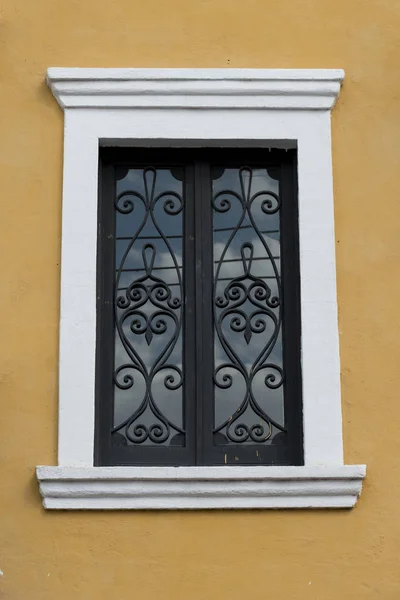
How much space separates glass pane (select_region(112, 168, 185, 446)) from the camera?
22.7 feet

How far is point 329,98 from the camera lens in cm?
718

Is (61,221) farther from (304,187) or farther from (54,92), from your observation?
(304,187)

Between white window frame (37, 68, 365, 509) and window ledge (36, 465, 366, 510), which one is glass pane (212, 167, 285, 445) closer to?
white window frame (37, 68, 365, 509)

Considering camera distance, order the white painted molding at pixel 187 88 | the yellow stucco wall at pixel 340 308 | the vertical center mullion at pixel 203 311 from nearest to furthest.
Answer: the yellow stucco wall at pixel 340 308 < the vertical center mullion at pixel 203 311 < the white painted molding at pixel 187 88

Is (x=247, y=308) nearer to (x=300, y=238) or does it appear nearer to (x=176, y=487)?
(x=300, y=238)

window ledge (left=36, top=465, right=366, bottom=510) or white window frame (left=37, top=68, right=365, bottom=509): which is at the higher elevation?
white window frame (left=37, top=68, right=365, bottom=509)

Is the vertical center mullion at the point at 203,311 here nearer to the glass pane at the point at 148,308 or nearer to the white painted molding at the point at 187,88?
the glass pane at the point at 148,308

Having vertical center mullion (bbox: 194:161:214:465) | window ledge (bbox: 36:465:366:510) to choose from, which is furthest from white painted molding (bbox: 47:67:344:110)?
window ledge (bbox: 36:465:366:510)

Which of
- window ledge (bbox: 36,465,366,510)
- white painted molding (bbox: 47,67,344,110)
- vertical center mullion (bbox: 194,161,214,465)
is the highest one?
white painted molding (bbox: 47,67,344,110)

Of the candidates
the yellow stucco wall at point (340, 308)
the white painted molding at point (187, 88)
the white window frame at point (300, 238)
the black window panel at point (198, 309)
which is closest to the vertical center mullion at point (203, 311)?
the black window panel at point (198, 309)

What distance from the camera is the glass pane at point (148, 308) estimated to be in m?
6.92

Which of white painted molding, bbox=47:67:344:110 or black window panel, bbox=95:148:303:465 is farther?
white painted molding, bbox=47:67:344:110
